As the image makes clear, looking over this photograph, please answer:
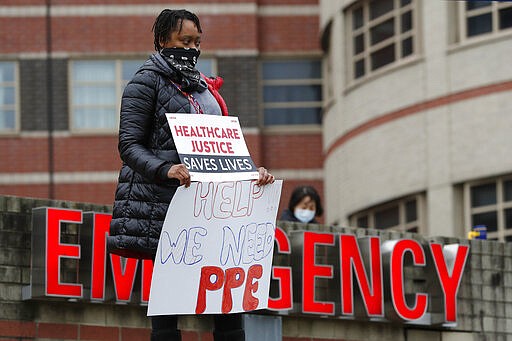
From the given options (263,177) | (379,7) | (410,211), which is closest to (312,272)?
(263,177)

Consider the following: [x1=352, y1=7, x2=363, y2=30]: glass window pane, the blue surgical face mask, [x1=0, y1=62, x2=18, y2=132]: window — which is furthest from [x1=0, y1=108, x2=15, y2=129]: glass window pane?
the blue surgical face mask

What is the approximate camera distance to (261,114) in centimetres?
3506

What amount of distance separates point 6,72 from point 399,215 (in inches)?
408

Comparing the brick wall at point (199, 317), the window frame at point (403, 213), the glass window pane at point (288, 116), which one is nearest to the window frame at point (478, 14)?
the window frame at point (403, 213)

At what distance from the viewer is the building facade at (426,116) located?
26.5m

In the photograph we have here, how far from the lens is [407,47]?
2842 centimetres

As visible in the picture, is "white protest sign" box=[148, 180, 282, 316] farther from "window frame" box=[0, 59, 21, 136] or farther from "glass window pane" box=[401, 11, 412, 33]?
"window frame" box=[0, 59, 21, 136]

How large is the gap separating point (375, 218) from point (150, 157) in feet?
67.0

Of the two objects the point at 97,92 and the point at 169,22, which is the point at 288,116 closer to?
the point at 97,92

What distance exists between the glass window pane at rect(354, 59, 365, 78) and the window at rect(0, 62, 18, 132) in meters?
8.20

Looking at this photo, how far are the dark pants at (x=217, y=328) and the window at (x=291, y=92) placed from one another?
2601cm

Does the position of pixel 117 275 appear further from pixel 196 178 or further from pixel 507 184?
pixel 507 184

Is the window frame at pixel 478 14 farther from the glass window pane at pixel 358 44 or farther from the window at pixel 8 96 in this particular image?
the window at pixel 8 96

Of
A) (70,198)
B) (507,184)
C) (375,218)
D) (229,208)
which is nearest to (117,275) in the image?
(229,208)
